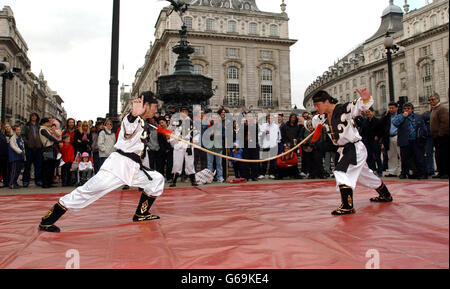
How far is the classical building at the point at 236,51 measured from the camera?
50.3 meters

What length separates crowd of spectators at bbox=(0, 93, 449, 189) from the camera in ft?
29.9

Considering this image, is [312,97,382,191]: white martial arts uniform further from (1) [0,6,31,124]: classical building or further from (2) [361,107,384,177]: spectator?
(1) [0,6,31,124]: classical building

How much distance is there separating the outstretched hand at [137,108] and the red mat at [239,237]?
1293 mm

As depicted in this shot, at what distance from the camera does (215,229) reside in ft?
11.7

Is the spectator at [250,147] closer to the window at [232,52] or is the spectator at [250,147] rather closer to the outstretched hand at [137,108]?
the outstretched hand at [137,108]

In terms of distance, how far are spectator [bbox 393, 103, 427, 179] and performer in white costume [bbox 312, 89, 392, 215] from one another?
198 inches

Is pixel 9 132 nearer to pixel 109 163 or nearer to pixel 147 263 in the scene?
pixel 109 163

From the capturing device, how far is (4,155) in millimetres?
9531

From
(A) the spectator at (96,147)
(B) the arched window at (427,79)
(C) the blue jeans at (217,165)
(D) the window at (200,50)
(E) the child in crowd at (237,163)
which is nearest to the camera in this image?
(A) the spectator at (96,147)

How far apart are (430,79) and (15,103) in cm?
6173

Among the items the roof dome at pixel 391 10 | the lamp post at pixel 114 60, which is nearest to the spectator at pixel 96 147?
the lamp post at pixel 114 60

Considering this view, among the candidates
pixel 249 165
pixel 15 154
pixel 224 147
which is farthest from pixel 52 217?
pixel 249 165

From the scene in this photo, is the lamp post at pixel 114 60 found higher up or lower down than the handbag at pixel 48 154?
higher up
